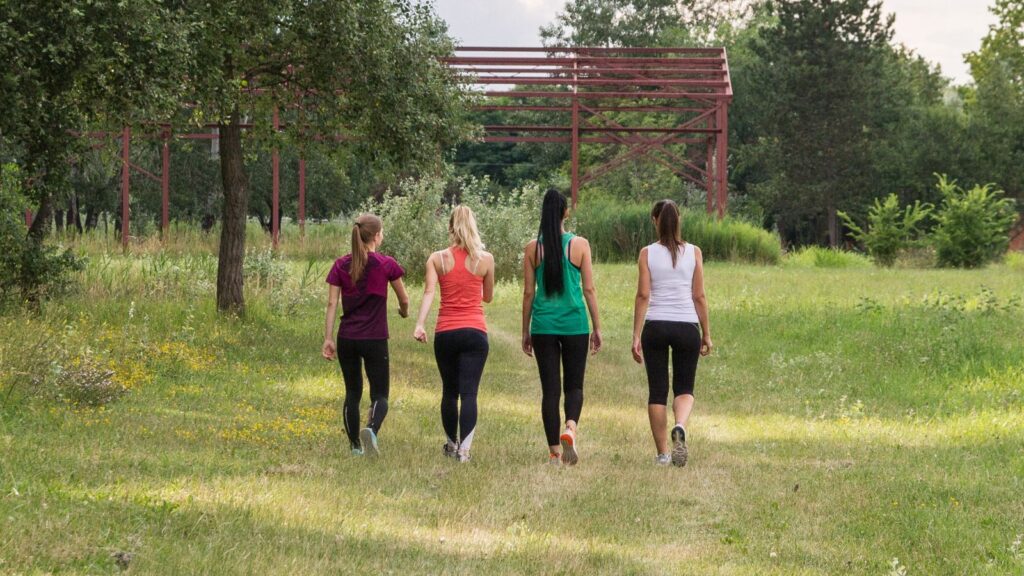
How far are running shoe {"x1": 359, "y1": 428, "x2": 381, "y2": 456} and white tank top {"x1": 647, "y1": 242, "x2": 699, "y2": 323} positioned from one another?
225 centimetres

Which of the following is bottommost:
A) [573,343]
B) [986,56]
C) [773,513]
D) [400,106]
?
[773,513]

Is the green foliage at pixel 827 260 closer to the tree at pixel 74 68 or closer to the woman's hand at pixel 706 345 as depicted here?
the tree at pixel 74 68

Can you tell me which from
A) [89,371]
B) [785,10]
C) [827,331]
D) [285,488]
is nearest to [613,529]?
[285,488]

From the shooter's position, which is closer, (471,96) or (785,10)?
(471,96)

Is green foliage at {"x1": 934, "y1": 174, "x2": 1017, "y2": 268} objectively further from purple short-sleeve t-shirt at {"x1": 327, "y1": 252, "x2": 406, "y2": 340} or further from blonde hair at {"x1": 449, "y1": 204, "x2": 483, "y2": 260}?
purple short-sleeve t-shirt at {"x1": 327, "y1": 252, "x2": 406, "y2": 340}

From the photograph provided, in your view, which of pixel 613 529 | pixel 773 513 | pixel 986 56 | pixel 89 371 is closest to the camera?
pixel 613 529

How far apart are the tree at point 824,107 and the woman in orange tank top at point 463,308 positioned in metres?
50.7

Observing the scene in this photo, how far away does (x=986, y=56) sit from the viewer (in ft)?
223

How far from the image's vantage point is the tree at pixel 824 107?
2323 inches

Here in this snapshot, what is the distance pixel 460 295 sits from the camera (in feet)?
31.1

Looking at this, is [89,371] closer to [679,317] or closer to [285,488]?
[285,488]

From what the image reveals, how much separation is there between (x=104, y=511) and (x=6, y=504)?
51 cm

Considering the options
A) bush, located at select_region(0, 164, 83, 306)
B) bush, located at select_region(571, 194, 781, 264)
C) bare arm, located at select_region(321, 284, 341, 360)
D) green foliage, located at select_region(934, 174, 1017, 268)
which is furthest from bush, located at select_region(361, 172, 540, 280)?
bare arm, located at select_region(321, 284, 341, 360)

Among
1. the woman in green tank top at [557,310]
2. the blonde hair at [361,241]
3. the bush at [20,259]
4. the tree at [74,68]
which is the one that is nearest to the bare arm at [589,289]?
the woman in green tank top at [557,310]
